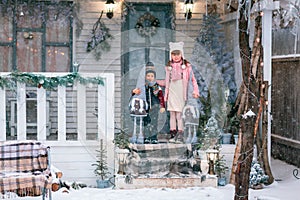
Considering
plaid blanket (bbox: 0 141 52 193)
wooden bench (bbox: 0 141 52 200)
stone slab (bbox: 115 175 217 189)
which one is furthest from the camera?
stone slab (bbox: 115 175 217 189)

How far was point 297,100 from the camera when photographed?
8789mm

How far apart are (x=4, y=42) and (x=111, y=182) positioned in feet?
14.5

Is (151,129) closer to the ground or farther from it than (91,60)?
closer to the ground

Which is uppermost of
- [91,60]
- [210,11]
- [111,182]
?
[210,11]

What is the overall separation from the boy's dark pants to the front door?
2.84 meters

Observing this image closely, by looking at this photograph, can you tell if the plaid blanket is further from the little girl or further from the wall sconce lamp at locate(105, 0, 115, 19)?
the wall sconce lamp at locate(105, 0, 115, 19)

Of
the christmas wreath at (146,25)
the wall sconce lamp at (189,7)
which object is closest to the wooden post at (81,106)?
the christmas wreath at (146,25)

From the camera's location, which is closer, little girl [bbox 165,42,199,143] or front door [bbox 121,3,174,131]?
little girl [bbox 165,42,199,143]

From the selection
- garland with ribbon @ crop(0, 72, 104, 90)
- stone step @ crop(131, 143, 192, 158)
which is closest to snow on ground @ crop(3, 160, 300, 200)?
stone step @ crop(131, 143, 192, 158)

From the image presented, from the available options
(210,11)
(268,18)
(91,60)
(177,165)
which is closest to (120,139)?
(177,165)

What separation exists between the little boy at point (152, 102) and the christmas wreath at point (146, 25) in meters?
2.86

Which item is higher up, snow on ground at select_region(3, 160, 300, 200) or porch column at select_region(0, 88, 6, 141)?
porch column at select_region(0, 88, 6, 141)

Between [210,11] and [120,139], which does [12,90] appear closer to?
[120,139]

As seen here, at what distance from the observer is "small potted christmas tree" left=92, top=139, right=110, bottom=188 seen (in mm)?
7094
